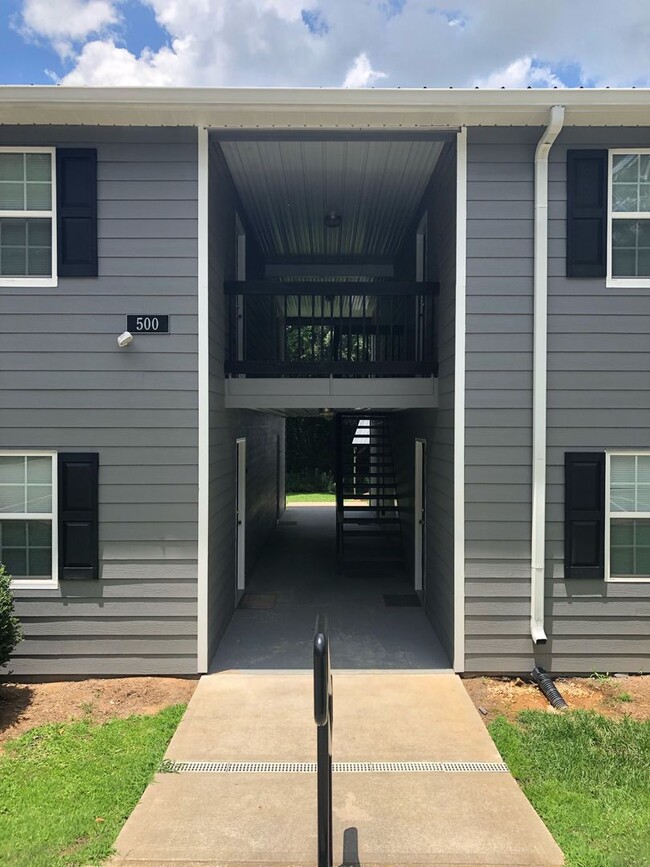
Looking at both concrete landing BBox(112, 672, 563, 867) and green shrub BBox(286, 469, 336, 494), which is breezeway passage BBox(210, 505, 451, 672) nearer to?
concrete landing BBox(112, 672, 563, 867)

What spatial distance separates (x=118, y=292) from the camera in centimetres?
460

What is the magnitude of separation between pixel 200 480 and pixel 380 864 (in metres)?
2.96

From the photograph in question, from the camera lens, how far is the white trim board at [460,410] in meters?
4.59

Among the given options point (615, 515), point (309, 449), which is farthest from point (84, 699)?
point (309, 449)

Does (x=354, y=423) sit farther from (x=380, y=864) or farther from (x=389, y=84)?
(x=380, y=864)

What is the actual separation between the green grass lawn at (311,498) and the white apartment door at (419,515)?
10.6 m

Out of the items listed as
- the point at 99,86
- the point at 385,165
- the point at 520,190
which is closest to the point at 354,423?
the point at 385,165

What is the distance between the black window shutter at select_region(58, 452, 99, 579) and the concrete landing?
4.94ft

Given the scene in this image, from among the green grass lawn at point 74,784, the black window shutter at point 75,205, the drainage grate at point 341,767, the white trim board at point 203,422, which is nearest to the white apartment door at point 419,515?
the white trim board at point 203,422

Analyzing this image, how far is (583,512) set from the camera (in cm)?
457

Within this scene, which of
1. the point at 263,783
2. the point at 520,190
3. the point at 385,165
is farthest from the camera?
the point at 385,165

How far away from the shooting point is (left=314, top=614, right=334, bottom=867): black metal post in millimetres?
2234

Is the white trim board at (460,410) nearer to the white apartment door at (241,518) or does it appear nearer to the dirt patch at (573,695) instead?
the dirt patch at (573,695)

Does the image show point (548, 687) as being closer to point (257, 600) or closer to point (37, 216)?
point (257, 600)
